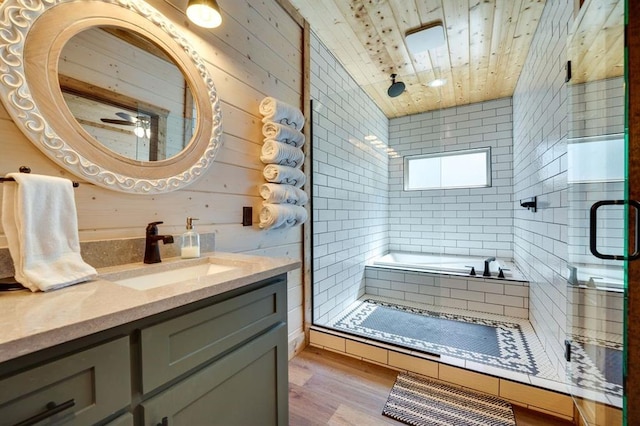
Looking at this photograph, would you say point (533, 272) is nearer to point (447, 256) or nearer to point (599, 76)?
point (447, 256)

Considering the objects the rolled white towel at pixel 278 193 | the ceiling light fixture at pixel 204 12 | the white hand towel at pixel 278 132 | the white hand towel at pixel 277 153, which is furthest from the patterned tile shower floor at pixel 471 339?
the ceiling light fixture at pixel 204 12

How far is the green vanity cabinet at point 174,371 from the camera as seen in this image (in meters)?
0.51

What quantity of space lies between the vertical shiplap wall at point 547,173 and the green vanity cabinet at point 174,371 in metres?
1.80

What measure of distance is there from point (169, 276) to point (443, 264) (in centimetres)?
323

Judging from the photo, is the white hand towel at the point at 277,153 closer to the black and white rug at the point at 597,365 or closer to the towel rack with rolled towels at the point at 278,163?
the towel rack with rolled towels at the point at 278,163

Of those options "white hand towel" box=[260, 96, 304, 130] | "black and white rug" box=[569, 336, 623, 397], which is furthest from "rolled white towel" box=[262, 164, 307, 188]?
"black and white rug" box=[569, 336, 623, 397]

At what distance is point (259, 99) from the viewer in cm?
181

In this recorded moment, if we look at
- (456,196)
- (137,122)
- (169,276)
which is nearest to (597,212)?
(169,276)

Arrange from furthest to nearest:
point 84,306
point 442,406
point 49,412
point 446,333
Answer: point 446,333
point 442,406
point 84,306
point 49,412

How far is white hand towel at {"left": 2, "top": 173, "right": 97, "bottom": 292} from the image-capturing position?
737mm

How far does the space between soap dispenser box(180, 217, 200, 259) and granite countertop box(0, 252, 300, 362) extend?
0.29 meters

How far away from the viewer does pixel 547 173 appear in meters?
2.02

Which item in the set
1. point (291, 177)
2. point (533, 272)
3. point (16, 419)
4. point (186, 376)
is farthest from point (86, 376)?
point (533, 272)

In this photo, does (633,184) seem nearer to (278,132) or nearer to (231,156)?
(278,132)
